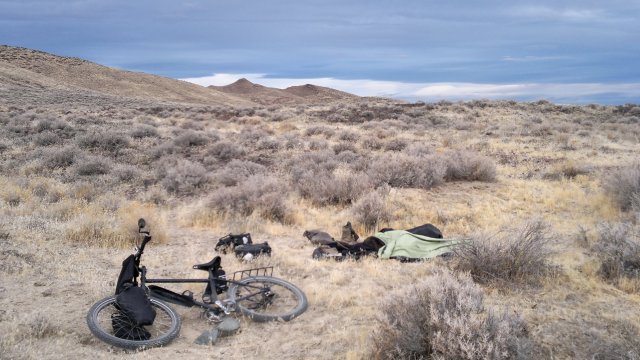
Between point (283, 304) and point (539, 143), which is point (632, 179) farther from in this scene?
point (539, 143)

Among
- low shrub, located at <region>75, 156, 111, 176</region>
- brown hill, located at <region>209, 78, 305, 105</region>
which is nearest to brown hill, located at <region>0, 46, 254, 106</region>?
brown hill, located at <region>209, 78, 305, 105</region>

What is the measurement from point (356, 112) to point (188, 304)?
2897 cm

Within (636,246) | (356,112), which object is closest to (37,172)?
(636,246)

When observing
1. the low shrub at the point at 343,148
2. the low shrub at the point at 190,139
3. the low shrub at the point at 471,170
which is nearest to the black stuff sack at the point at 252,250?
the low shrub at the point at 471,170

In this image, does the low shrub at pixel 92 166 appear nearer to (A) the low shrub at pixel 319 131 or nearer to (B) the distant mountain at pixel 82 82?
(A) the low shrub at pixel 319 131

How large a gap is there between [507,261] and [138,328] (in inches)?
169

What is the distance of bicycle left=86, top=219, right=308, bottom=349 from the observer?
4527 millimetres

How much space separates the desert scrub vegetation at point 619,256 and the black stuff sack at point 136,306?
17.1ft

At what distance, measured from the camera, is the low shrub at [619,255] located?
571 cm

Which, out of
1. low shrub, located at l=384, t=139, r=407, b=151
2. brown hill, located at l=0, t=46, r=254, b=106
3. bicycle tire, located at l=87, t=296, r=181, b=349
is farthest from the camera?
brown hill, located at l=0, t=46, r=254, b=106

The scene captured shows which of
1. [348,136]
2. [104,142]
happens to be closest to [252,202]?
[104,142]

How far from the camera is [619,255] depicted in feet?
19.3

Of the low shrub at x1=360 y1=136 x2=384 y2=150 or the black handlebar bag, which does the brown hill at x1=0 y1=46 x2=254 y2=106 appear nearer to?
the low shrub at x1=360 y1=136 x2=384 y2=150

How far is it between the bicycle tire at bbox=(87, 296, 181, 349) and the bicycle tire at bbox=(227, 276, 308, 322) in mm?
711
